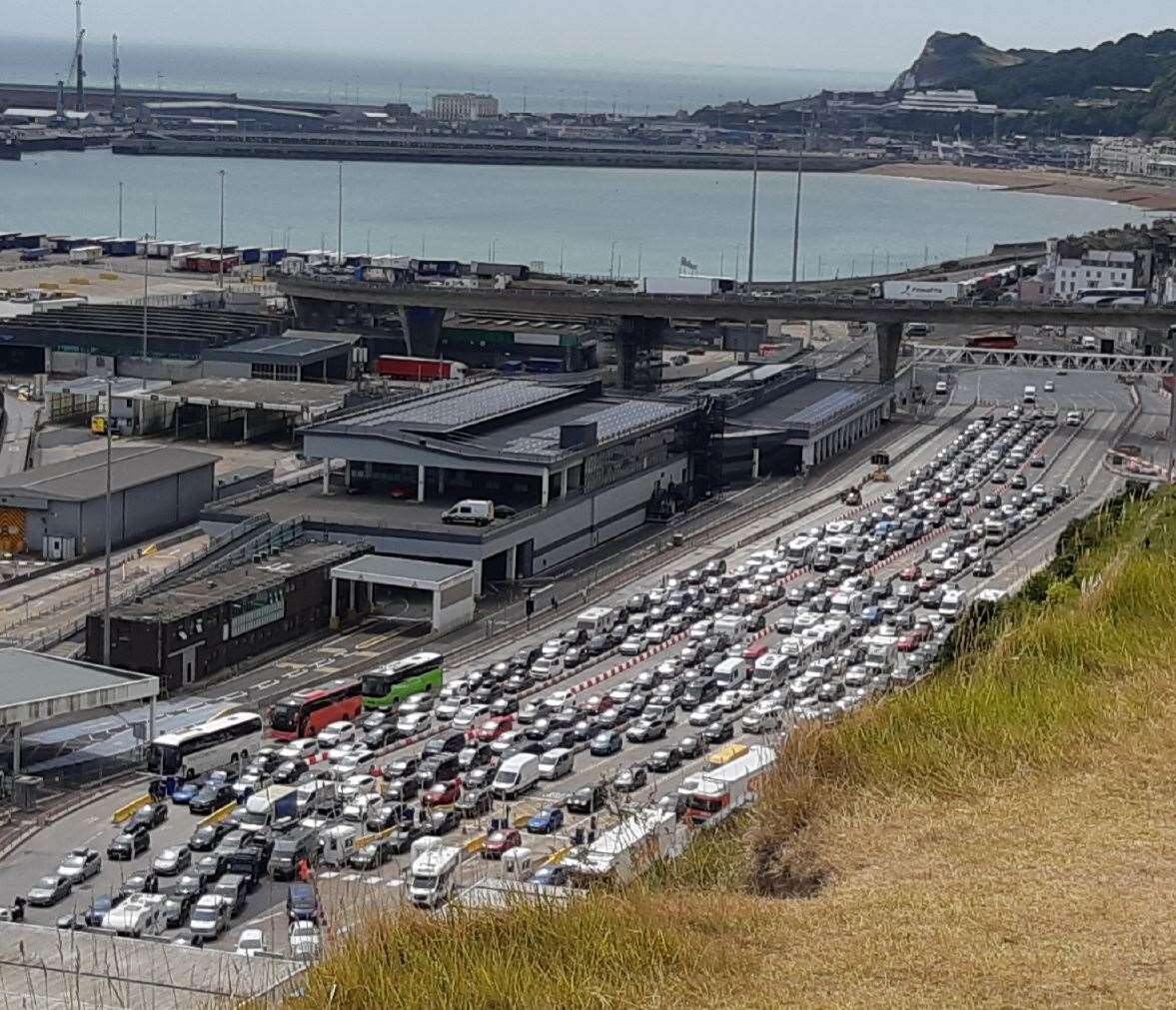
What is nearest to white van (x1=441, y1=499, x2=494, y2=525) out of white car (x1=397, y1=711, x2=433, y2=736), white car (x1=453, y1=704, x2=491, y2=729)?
white car (x1=453, y1=704, x2=491, y2=729)

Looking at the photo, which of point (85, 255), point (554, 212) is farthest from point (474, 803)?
point (554, 212)

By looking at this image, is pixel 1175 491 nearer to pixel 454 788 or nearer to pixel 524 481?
pixel 454 788

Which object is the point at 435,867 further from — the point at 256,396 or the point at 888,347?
the point at 888,347

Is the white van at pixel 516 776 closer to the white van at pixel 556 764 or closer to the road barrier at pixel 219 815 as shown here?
the white van at pixel 556 764

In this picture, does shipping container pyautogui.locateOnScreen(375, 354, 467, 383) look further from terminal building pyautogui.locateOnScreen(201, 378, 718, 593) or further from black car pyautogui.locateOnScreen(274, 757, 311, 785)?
black car pyautogui.locateOnScreen(274, 757, 311, 785)

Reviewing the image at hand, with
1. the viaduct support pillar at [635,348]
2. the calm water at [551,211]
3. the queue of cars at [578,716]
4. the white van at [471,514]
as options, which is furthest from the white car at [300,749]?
the calm water at [551,211]
